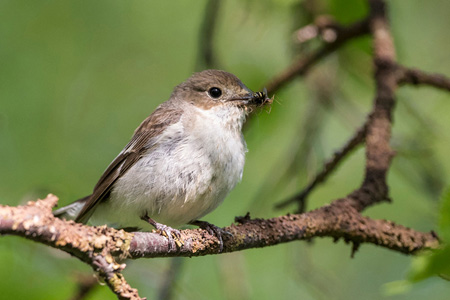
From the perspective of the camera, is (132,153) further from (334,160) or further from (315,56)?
(315,56)

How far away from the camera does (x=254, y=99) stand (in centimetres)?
383

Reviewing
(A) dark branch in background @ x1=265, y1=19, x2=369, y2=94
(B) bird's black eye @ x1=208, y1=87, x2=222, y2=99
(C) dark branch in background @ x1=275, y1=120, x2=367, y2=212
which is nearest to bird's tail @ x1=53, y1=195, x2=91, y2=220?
(B) bird's black eye @ x1=208, y1=87, x2=222, y2=99

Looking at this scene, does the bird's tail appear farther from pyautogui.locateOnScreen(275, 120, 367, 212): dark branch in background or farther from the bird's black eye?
pyautogui.locateOnScreen(275, 120, 367, 212): dark branch in background

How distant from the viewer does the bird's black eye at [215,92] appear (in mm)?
3996

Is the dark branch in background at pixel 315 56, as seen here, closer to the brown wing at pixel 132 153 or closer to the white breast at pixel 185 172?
the white breast at pixel 185 172

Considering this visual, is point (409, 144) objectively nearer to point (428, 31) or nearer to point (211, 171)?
point (211, 171)

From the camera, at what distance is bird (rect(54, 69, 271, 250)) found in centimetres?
344

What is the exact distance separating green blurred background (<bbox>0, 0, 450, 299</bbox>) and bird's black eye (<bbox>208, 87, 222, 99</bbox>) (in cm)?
51

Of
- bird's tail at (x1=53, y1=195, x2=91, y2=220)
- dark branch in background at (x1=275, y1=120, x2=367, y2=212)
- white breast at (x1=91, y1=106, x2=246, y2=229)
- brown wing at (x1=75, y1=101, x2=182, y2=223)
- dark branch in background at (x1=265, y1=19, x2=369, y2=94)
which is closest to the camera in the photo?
white breast at (x1=91, y1=106, x2=246, y2=229)

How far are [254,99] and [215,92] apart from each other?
34cm

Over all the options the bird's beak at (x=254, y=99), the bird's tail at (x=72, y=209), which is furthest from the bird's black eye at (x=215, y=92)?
the bird's tail at (x=72, y=209)

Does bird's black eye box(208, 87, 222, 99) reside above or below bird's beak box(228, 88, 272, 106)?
above

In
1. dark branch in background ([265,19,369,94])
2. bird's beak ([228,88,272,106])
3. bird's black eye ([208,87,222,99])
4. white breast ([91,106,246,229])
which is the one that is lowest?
white breast ([91,106,246,229])

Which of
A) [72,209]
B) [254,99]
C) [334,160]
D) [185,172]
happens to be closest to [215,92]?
[254,99]
